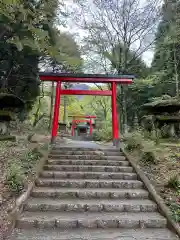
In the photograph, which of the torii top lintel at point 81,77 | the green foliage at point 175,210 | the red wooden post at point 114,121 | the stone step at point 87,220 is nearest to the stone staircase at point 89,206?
the stone step at point 87,220

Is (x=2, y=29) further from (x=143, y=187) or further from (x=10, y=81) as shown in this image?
(x=10, y=81)

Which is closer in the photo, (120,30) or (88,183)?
(88,183)

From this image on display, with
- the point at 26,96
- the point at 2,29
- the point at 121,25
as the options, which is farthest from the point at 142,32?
the point at 2,29

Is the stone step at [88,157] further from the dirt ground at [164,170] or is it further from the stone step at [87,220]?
the stone step at [87,220]

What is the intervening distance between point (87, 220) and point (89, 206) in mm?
461

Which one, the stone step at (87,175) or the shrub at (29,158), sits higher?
the shrub at (29,158)

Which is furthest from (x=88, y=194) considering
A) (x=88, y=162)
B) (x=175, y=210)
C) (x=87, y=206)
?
(x=175, y=210)

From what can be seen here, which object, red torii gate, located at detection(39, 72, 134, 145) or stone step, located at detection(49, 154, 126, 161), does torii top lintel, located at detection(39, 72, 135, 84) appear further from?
stone step, located at detection(49, 154, 126, 161)

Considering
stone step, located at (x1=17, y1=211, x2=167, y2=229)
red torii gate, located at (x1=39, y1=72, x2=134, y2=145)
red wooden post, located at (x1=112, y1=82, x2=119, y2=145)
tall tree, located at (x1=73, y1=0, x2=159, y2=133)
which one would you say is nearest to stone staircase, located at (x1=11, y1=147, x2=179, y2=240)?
stone step, located at (x1=17, y1=211, x2=167, y2=229)

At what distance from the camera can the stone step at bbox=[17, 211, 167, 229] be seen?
409 centimetres

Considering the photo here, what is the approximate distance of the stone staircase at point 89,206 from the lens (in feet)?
13.0

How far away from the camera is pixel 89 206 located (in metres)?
4.61

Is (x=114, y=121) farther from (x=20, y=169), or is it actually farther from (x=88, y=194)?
(x=20, y=169)

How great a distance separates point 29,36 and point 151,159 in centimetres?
419
